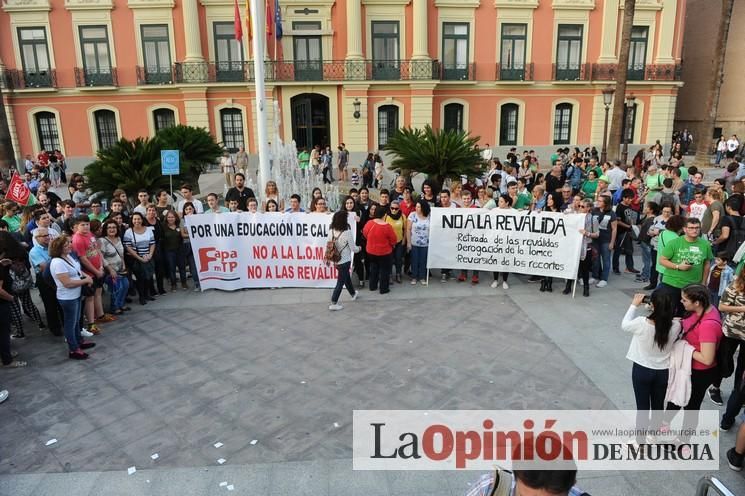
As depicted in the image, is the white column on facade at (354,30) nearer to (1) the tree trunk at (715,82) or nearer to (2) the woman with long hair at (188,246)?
(1) the tree trunk at (715,82)

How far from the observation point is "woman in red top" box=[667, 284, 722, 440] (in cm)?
441

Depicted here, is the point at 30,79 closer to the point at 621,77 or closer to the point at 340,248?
the point at 340,248

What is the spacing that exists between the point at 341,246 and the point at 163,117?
23.9m

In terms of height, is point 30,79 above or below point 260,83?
above

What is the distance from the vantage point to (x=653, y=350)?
4.48 m

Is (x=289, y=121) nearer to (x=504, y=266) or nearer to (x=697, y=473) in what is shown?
(x=504, y=266)

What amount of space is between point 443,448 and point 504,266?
4983mm

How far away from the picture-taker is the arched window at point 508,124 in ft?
97.8

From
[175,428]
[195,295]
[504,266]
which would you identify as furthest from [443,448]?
A: [195,295]

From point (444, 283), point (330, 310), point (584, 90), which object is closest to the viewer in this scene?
point (330, 310)

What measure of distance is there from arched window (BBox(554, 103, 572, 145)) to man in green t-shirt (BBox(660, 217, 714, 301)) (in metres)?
25.2

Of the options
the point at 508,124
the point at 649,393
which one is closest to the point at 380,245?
the point at 649,393

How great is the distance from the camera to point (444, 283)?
9914 mm

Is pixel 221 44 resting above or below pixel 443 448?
above
